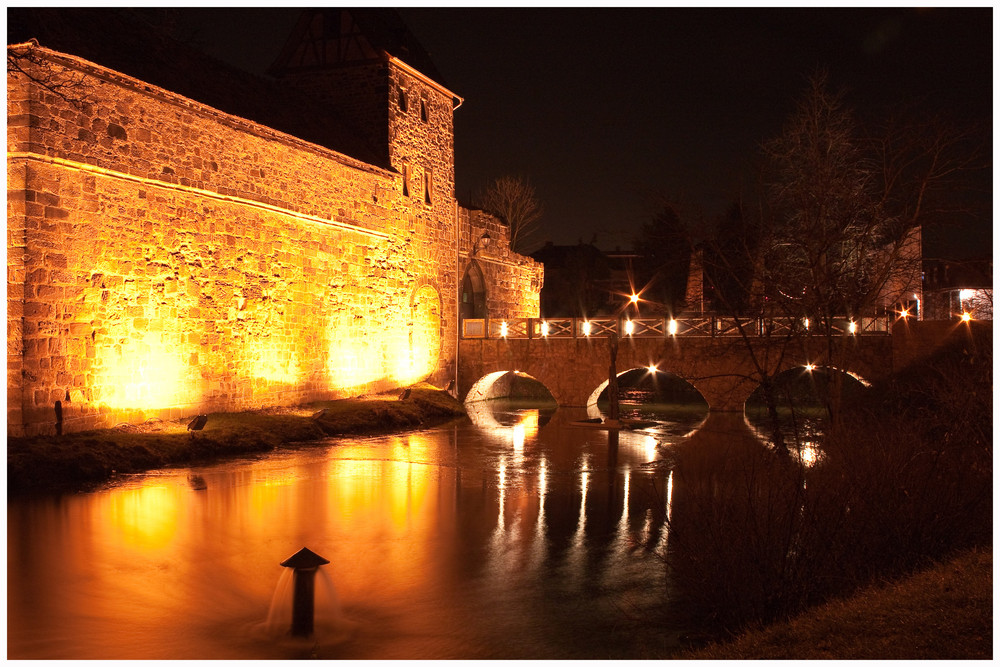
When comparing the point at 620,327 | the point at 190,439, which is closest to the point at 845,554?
the point at 190,439

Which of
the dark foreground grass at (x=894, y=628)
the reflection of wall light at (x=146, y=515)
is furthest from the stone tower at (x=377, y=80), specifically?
the dark foreground grass at (x=894, y=628)

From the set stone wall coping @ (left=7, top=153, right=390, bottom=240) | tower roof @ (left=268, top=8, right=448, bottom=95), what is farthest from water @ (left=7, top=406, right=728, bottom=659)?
tower roof @ (left=268, top=8, right=448, bottom=95)

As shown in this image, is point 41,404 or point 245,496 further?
point 41,404

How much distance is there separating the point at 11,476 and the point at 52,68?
6.96 m

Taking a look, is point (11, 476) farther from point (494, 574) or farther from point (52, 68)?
point (494, 574)

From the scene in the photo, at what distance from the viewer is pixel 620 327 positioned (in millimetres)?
26500

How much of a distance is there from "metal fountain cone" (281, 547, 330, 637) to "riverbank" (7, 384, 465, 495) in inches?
296

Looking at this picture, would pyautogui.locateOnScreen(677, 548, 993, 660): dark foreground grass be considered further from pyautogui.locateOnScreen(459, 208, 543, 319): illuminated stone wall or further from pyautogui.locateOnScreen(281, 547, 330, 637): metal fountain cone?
pyautogui.locateOnScreen(459, 208, 543, 319): illuminated stone wall

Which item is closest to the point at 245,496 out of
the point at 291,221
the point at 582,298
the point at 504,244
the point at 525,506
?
the point at 525,506

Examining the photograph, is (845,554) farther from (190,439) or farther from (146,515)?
(190,439)

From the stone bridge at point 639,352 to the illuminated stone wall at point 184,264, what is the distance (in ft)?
9.60

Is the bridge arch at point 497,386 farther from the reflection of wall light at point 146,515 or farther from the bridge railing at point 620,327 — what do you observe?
the reflection of wall light at point 146,515

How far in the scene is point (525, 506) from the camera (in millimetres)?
12805

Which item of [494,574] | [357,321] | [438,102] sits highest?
[438,102]
